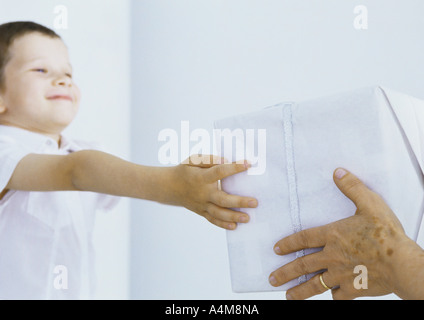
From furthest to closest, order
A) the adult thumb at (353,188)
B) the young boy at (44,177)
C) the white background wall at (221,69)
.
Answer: the white background wall at (221,69) < the young boy at (44,177) < the adult thumb at (353,188)

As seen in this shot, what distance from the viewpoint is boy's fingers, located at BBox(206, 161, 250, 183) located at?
1.58ft

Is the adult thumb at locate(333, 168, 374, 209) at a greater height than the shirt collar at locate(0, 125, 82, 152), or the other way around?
the shirt collar at locate(0, 125, 82, 152)

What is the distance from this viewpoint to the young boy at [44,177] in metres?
0.61

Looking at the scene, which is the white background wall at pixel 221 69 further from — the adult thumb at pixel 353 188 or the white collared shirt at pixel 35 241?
the adult thumb at pixel 353 188

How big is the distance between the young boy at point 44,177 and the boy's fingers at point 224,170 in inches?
3.0

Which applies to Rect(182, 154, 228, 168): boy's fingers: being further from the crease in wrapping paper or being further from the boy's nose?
the boy's nose

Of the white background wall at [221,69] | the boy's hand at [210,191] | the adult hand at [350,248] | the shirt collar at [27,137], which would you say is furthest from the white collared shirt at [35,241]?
the white background wall at [221,69]

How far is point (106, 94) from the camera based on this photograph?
1194mm

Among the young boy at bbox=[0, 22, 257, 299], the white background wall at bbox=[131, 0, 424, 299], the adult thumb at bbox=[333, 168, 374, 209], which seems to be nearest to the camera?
the adult thumb at bbox=[333, 168, 374, 209]

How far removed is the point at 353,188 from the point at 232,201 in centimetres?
13

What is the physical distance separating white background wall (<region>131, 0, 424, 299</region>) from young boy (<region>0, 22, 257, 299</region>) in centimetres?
50

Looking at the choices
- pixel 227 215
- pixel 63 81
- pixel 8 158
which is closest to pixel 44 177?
pixel 8 158

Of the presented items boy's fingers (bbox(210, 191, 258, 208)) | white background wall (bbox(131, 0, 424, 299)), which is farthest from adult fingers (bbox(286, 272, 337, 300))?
white background wall (bbox(131, 0, 424, 299))
